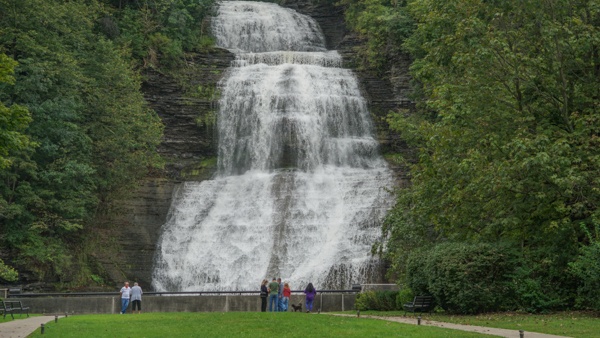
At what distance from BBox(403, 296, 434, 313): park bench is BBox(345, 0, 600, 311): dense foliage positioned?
1.09 m

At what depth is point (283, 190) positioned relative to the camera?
153ft

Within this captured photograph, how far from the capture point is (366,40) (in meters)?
63.1

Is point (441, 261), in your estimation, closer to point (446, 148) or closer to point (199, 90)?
point (446, 148)

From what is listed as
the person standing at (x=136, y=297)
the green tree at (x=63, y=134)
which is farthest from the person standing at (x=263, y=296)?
the green tree at (x=63, y=134)

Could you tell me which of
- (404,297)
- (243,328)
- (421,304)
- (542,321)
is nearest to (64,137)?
(404,297)

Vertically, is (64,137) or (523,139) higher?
(64,137)

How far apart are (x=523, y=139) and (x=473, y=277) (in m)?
4.49

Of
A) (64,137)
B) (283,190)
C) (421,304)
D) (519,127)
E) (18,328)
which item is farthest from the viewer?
(283,190)

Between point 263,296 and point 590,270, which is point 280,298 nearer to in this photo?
point 263,296

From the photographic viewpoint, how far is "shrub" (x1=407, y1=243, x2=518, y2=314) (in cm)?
2552

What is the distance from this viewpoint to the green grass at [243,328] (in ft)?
61.4

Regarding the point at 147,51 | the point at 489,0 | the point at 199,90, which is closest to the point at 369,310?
the point at 489,0

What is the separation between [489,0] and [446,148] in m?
→ 5.40

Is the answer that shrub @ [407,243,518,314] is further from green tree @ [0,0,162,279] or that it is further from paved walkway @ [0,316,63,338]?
green tree @ [0,0,162,279]
